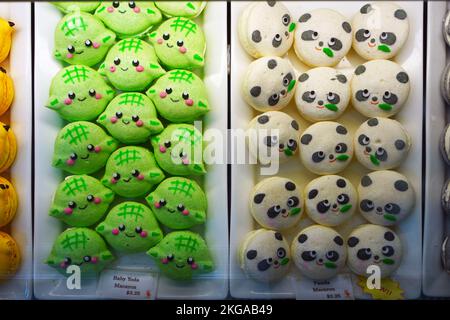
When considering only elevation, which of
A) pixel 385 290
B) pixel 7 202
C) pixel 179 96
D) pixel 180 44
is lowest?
pixel 385 290

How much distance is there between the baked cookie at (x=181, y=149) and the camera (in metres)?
1.31

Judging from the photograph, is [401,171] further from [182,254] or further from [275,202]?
[182,254]

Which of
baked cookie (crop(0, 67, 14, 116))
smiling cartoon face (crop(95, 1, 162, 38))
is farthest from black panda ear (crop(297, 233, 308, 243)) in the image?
baked cookie (crop(0, 67, 14, 116))

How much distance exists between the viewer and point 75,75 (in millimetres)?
1315

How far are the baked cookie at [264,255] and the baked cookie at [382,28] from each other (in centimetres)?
53

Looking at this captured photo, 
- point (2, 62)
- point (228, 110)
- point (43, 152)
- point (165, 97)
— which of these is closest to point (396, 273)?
point (228, 110)

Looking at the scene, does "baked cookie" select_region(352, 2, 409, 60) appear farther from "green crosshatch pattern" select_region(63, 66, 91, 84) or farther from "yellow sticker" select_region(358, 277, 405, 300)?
"green crosshatch pattern" select_region(63, 66, 91, 84)

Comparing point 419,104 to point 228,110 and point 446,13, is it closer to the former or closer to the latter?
point 446,13

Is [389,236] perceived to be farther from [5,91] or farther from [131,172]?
[5,91]

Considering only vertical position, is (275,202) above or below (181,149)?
below

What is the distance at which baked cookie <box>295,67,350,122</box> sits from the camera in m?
1.32

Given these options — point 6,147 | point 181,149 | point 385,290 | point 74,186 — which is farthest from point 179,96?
point 385,290

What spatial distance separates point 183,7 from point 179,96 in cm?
24

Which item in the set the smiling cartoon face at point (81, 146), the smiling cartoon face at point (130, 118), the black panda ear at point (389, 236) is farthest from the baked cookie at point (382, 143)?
the smiling cartoon face at point (81, 146)
